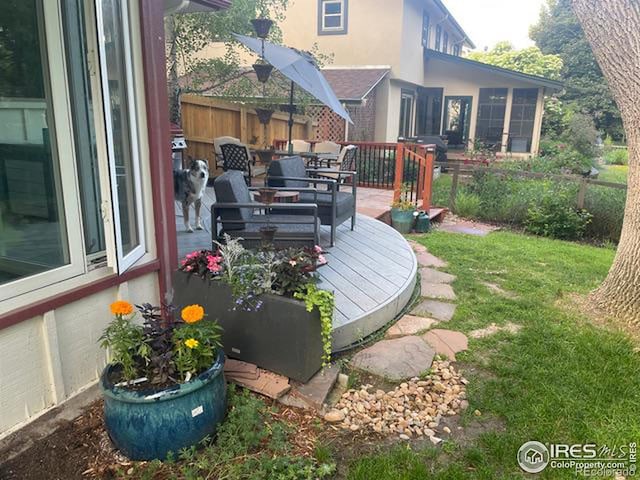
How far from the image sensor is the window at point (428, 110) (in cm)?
1683

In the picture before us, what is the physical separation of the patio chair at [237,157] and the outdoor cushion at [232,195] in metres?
3.25

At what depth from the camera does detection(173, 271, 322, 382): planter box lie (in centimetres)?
247

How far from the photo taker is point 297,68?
16.3ft

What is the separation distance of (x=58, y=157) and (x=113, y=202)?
0.35m

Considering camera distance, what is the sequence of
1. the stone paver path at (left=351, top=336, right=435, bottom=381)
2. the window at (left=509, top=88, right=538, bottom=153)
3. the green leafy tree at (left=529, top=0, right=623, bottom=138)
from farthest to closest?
the green leafy tree at (left=529, top=0, right=623, bottom=138) < the window at (left=509, top=88, right=538, bottom=153) < the stone paver path at (left=351, top=336, right=435, bottom=381)

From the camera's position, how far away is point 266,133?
10.2 metres

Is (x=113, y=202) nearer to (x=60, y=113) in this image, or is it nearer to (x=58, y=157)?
(x=58, y=157)

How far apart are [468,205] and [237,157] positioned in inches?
154

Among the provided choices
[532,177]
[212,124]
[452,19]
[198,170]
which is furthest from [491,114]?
[198,170]

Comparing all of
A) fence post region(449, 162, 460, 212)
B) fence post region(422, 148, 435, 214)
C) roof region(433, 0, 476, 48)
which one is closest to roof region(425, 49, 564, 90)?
roof region(433, 0, 476, 48)

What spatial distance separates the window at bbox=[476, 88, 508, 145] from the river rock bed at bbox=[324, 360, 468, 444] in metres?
15.3

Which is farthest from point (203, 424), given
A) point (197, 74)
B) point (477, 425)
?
point (197, 74)

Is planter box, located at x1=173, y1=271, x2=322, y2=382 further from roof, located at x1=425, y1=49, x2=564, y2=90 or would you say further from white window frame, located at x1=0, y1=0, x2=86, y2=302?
roof, located at x1=425, y1=49, x2=564, y2=90

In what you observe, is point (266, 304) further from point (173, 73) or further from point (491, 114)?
point (491, 114)
